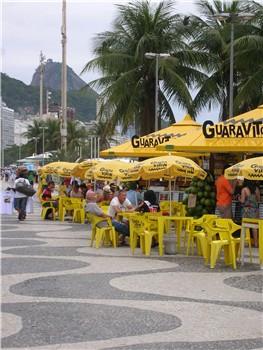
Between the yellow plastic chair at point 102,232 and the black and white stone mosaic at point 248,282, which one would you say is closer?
the black and white stone mosaic at point 248,282

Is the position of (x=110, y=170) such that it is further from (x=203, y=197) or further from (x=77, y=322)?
(x=77, y=322)

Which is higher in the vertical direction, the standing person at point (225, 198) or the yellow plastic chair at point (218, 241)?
the standing person at point (225, 198)

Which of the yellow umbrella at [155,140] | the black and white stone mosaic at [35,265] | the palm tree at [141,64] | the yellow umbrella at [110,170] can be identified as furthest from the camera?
the palm tree at [141,64]

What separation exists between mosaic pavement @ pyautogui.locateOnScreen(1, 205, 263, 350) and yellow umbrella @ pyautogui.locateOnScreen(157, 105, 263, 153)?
351cm

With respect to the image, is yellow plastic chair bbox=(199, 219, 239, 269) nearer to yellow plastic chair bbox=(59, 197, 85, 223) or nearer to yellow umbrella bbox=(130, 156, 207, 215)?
yellow umbrella bbox=(130, 156, 207, 215)

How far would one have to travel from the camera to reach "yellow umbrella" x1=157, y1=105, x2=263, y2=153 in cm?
1598

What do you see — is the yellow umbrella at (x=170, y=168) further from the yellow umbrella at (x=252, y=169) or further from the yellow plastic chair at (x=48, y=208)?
the yellow plastic chair at (x=48, y=208)

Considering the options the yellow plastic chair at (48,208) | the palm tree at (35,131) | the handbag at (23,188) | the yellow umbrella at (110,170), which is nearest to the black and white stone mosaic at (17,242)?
the yellow umbrella at (110,170)

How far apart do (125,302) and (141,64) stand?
26.0 meters

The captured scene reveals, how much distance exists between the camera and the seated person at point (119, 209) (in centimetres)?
1528

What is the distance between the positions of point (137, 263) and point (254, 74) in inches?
706

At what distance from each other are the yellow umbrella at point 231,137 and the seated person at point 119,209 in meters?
2.07

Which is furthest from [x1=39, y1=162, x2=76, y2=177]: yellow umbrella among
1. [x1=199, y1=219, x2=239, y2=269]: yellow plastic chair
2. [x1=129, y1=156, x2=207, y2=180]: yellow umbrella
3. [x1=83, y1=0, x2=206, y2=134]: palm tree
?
[x1=199, y1=219, x2=239, y2=269]: yellow plastic chair

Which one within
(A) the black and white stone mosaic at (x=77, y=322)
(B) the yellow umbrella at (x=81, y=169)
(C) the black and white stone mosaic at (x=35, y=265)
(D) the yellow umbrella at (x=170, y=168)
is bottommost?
(A) the black and white stone mosaic at (x=77, y=322)
